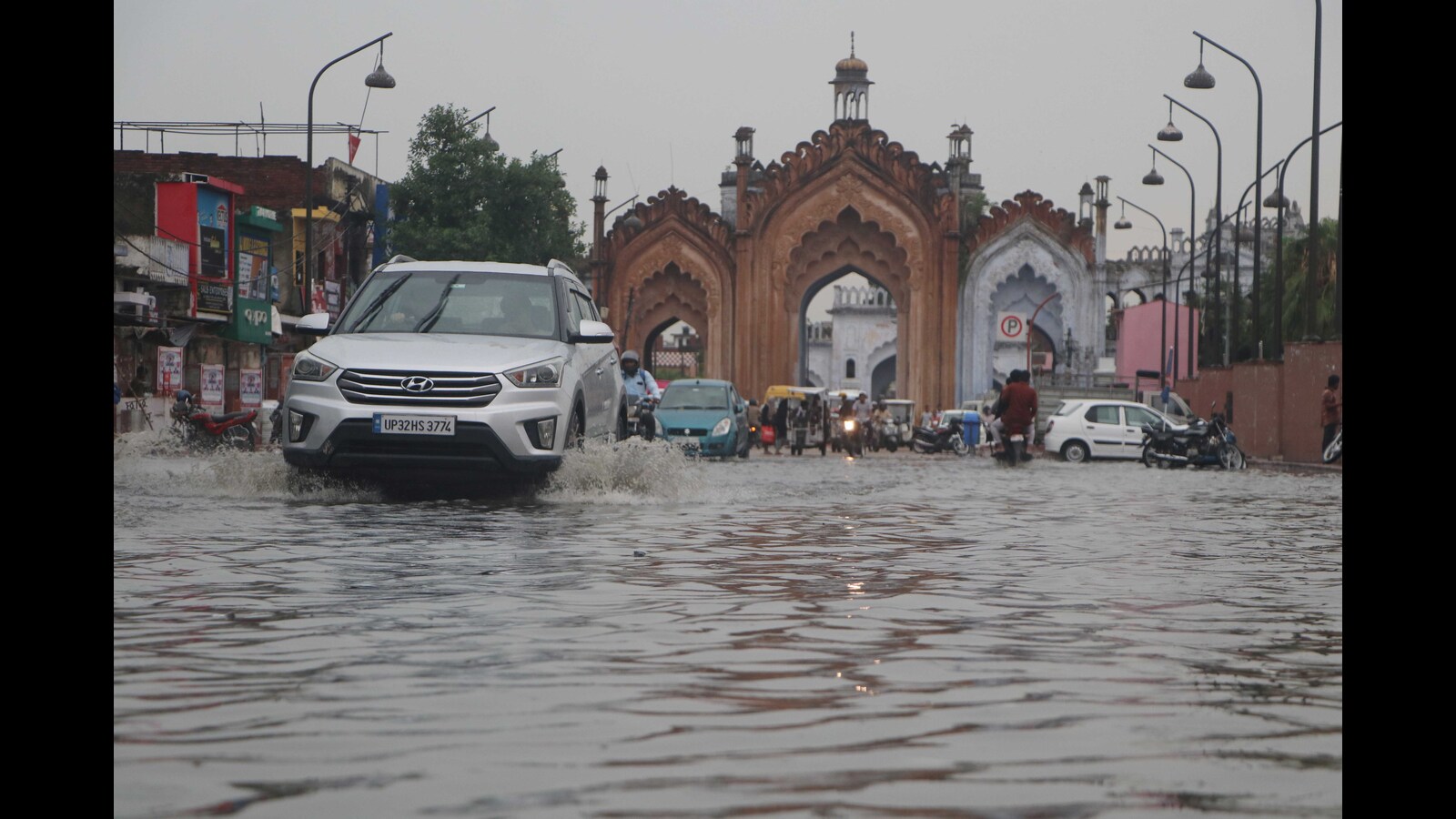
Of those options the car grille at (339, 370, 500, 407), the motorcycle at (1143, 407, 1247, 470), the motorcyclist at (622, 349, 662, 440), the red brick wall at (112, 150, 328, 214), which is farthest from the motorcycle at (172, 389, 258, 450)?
the red brick wall at (112, 150, 328, 214)

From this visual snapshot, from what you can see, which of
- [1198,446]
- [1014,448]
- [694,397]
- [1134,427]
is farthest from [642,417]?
[1134,427]

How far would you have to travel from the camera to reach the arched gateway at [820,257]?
2478 inches

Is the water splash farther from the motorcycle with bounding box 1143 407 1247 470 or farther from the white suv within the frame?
the motorcycle with bounding box 1143 407 1247 470

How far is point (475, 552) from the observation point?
365 inches

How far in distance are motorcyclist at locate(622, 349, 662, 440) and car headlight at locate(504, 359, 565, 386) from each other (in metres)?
6.37

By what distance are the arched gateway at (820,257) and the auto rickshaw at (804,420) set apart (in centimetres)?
296

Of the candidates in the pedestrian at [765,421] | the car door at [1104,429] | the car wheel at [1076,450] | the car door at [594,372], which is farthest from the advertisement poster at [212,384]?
the car door at [594,372]

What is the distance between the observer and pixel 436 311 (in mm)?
14086

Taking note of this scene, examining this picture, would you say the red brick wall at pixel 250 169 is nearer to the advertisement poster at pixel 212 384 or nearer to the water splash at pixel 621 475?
the advertisement poster at pixel 212 384

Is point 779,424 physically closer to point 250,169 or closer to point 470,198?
point 470,198

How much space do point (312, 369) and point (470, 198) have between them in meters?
42.6
